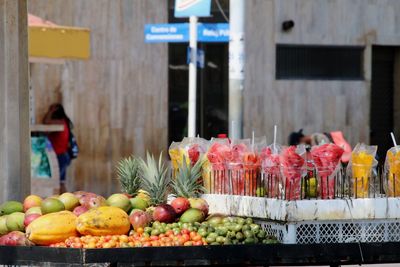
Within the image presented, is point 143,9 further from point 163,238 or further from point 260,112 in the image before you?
point 163,238

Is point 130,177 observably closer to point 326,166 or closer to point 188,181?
point 188,181

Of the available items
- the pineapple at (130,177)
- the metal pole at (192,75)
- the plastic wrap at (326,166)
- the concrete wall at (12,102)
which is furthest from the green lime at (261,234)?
the metal pole at (192,75)

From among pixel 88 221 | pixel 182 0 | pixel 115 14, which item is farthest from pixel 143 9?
pixel 88 221

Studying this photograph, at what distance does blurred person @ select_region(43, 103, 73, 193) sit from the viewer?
1761cm

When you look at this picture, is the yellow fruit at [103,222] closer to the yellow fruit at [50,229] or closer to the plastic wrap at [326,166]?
the yellow fruit at [50,229]

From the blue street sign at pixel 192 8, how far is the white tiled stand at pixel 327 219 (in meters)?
6.25

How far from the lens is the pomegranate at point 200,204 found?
7723 mm

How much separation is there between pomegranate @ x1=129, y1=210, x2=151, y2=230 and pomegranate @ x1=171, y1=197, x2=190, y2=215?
243mm

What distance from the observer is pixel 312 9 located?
2089cm

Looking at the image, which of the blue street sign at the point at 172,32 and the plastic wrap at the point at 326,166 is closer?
the plastic wrap at the point at 326,166

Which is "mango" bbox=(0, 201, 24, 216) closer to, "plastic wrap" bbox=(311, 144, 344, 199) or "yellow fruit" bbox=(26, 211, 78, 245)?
"yellow fruit" bbox=(26, 211, 78, 245)

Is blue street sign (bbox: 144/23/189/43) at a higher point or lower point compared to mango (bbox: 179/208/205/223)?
higher

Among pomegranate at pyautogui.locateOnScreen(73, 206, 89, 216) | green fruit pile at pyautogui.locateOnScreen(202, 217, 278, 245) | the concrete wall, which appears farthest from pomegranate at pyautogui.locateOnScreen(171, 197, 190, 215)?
the concrete wall

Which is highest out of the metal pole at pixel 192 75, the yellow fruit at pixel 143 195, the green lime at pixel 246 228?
the metal pole at pixel 192 75
